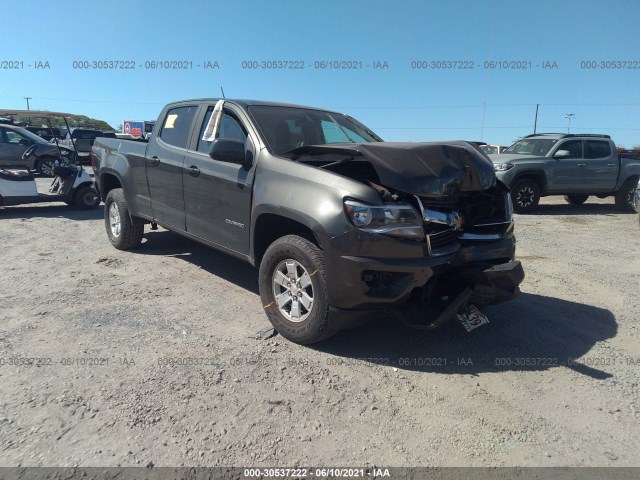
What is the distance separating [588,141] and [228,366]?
467 inches

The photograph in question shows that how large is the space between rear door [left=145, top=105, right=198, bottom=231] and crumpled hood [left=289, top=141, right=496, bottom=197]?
6.53 ft

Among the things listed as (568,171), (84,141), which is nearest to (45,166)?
(84,141)

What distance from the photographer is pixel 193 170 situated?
475 cm

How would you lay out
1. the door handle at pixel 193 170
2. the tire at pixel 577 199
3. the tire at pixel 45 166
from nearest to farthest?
the door handle at pixel 193 170
the tire at pixel 577 199
the tire at pixel 45 166

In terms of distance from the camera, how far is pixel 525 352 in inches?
144

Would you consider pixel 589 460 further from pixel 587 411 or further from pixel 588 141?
pixel 588 141

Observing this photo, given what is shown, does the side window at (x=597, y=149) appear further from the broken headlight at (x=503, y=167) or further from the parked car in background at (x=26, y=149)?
the parked car in background at (x=26, y=149)

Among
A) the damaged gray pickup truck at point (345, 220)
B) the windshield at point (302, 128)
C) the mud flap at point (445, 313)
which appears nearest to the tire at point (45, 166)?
the damaged gray pickup truck at point (345, 220)

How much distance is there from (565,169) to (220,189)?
9.94 meters

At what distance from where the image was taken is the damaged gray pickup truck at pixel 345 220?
322 cm

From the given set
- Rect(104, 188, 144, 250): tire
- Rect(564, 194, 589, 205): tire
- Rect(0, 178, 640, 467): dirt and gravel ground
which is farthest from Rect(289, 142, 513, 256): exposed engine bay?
Rect(564, 194, 589, 205): tire

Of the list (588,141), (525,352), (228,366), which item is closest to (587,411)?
(525,352)

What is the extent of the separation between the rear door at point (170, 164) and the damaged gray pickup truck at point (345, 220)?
27 cm

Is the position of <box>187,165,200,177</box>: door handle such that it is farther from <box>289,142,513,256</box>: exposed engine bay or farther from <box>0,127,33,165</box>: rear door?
<box>0,127,33,165</box>: rear door
